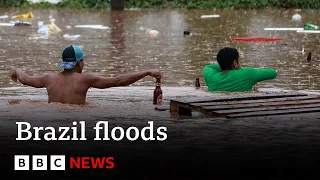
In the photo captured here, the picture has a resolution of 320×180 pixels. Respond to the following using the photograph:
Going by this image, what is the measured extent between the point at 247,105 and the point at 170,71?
16.9 ft

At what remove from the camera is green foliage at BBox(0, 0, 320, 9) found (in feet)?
108

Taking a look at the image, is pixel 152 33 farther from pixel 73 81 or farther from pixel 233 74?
pixel 73 81

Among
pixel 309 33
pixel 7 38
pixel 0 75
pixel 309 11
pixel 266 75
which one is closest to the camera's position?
pixel 266 75

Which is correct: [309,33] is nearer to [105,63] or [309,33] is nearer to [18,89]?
[105,63]

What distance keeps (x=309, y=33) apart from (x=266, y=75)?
12.0 metres

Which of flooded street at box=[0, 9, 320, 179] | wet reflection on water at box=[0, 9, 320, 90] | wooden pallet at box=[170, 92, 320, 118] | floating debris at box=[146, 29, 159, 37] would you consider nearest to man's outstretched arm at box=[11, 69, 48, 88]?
flooded street at box=[0, 9, 320, 179]

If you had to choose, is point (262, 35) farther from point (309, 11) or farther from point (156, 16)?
point (309, 11)

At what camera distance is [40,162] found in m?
7.57

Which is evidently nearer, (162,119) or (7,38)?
(162,119)

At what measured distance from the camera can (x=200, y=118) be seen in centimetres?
944

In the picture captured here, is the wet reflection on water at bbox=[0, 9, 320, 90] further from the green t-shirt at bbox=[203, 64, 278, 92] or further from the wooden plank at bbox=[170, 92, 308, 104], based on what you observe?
the wooden plank at bbox=[170, 92, 308, 104]

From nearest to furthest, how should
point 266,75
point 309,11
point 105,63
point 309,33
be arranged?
point 266,75, point 105,63, point 309,33, point 309,11

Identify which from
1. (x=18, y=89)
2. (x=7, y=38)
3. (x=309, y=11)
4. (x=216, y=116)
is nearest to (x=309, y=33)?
(x=7, y=38)

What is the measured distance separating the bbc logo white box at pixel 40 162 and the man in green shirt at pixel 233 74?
3376 mm
